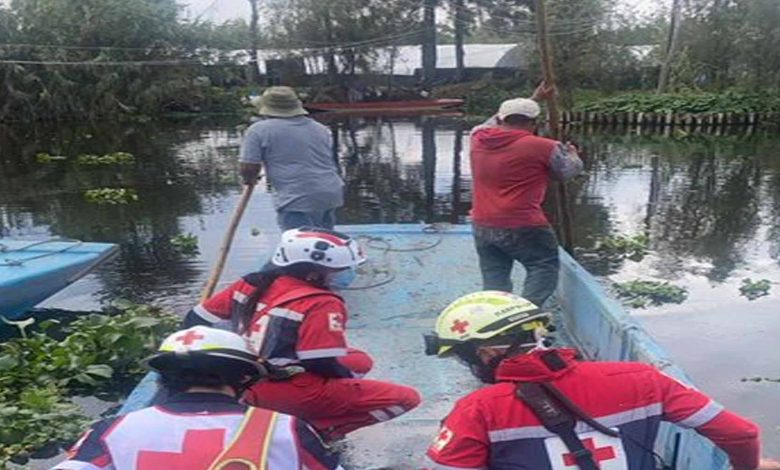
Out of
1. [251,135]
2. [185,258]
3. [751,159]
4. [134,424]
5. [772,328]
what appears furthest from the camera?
[751,159]

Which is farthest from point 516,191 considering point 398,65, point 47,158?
point 398,65

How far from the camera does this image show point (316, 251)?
3518 millimetres

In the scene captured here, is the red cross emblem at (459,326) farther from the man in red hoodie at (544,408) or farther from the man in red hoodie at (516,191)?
the man in red hoodie at (516,191)

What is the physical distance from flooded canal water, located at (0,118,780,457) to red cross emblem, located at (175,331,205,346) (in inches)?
160

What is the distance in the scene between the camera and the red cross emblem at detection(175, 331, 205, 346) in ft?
7.92

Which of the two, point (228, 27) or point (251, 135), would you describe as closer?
point (251, 135)

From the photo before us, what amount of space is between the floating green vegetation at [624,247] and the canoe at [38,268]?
5.84 metres

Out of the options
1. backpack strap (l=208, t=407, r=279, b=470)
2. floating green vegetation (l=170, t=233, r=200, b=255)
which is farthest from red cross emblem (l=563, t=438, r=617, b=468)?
floating green vegetation (l=170, t=233, r=200, b=255)

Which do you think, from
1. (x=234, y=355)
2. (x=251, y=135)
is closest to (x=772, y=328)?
(x=251, y=135)

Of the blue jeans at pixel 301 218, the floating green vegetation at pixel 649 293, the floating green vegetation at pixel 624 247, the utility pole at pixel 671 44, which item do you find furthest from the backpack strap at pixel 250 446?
the utility pole at pixel 671 44

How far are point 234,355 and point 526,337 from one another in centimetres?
86

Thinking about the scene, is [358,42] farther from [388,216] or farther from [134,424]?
[134,424]

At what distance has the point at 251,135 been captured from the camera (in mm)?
6234

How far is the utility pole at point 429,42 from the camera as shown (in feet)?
131
